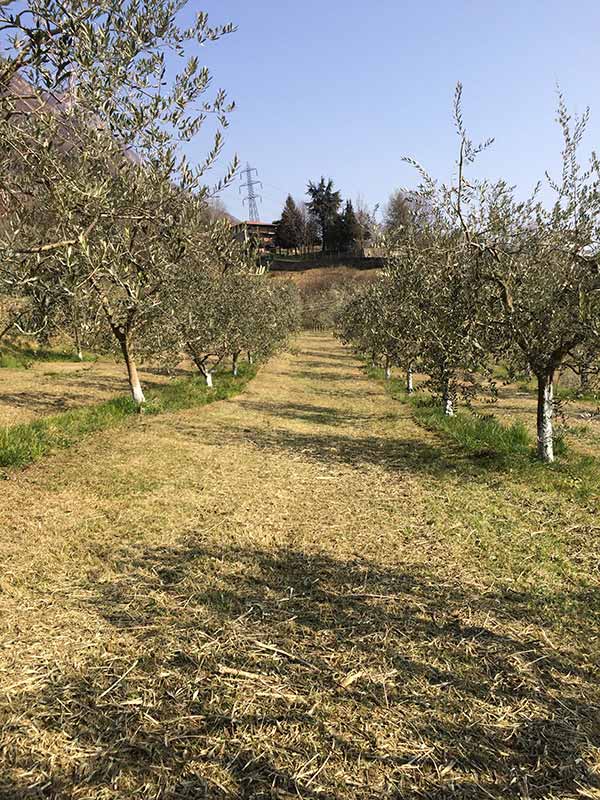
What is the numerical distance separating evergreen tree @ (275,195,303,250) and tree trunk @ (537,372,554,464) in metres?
107

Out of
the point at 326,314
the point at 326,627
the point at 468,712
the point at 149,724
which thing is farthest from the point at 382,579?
the point at 326,314

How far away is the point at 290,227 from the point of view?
4348 inches

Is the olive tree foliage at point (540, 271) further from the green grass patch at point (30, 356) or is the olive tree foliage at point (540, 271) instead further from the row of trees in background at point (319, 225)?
the row of trees in background at point (319, 225)

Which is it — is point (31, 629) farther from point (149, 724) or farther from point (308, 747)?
point (308, 747)

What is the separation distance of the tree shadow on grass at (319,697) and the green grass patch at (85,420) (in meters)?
6.04

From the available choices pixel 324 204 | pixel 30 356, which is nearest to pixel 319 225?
pixel 324 204

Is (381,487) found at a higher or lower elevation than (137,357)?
lower

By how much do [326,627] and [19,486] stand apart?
6.83m

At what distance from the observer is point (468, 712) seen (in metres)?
3.92

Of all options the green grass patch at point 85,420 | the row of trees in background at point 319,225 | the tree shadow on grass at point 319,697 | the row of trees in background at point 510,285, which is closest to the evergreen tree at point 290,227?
the row of trees in background at point 319,225

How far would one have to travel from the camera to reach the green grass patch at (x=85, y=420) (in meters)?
10.6

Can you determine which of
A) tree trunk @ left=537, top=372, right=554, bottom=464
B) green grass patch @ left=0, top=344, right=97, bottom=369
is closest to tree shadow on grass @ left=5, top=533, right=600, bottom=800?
tree trunk @ left=537, top=372, right=554, bottom=464

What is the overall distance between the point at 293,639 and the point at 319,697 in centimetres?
85

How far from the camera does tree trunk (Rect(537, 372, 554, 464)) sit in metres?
10.9
